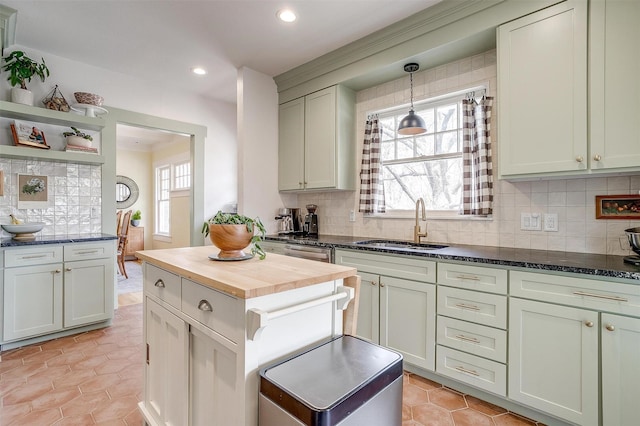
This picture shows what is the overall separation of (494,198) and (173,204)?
6304 mm

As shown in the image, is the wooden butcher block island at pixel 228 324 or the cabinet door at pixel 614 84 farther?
the cabinet door at pixel 614 84

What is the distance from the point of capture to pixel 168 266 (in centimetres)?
143

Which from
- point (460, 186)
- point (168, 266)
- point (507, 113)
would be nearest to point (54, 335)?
point (168, 266)

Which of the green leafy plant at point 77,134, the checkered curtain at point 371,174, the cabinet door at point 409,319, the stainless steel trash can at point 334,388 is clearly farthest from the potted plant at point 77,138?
the stainless steel trash can at point 334,388

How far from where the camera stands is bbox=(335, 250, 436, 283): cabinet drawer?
2.19m

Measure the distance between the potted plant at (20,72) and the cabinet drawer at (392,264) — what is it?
3.30 metres

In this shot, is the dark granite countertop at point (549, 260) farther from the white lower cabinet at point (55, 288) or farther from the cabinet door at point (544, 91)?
the white lower cabinet at point (55, 288)

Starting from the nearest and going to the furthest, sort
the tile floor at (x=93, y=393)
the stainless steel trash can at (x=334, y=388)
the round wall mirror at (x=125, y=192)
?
the stainless steel trash can at (x=334, y=388) < the tile floor at (x=93, y=393) < the round wall mirror at (x=125, y=192)

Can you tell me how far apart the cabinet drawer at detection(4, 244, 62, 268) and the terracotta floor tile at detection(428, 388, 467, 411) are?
11.1 ft

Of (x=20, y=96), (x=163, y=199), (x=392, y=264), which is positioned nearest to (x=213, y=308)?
(x=392, y=264)

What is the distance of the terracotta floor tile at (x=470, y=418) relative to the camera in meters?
1.82

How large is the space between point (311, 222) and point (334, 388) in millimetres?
2756

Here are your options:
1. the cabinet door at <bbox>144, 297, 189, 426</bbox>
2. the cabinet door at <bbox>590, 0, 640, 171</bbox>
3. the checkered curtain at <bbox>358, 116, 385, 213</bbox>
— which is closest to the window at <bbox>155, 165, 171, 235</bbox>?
the checkered curtain at <bbox>358, 116, 385, 213</bbox>

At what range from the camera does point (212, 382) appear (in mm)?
1222
